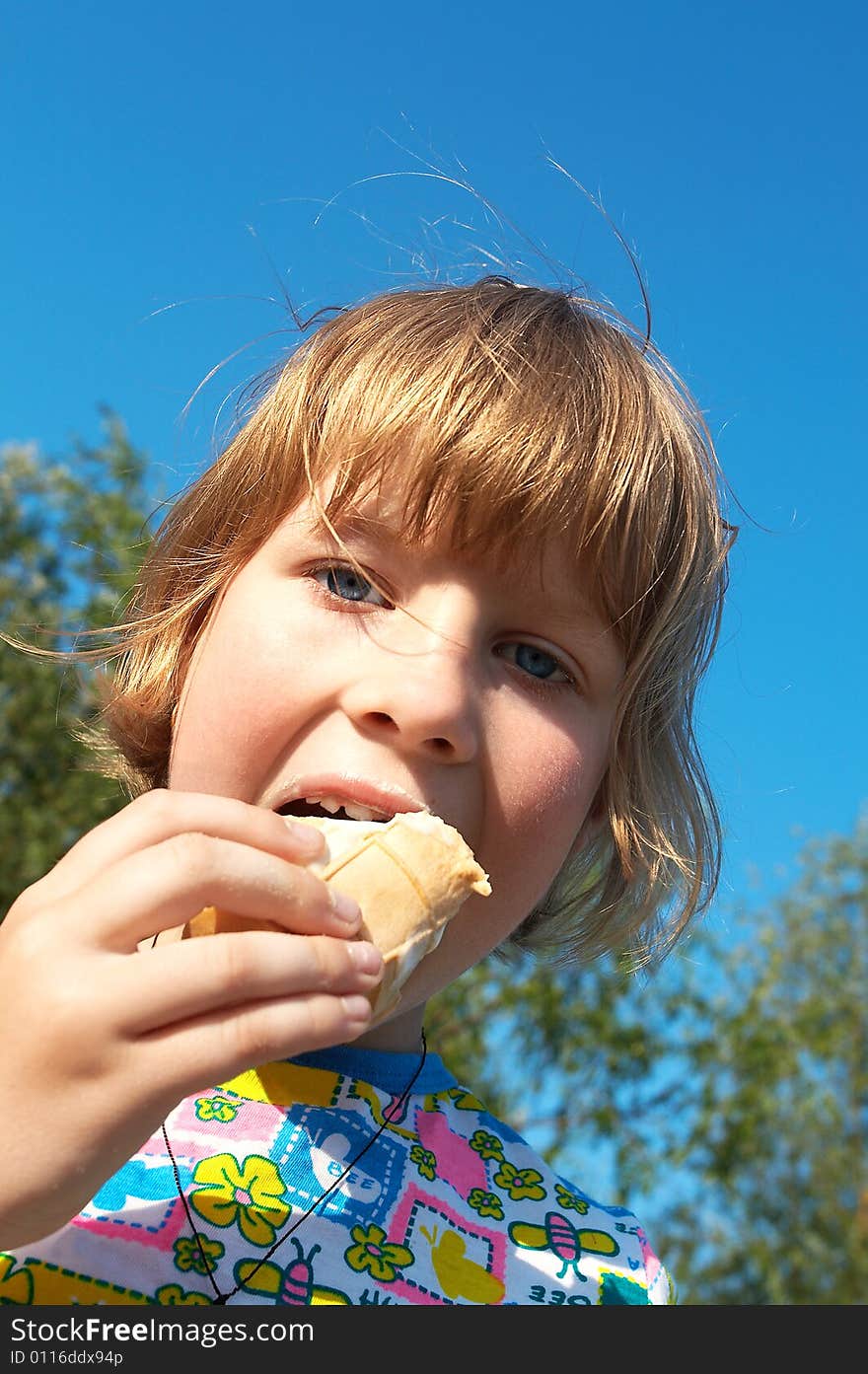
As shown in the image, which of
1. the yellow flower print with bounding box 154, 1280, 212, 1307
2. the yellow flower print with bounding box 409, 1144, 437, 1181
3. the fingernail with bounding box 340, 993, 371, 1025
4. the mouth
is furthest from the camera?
the yellow flower print with bounding box 409, 1144, 437, 1181

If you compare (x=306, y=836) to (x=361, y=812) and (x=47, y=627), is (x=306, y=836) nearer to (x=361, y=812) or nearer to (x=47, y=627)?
(x=361, y=812)

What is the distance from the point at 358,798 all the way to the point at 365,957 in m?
0.45

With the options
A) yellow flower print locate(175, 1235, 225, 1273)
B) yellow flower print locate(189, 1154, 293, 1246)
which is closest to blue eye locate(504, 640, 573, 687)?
yellow flower print locate(189, 1154, 293, 1246)

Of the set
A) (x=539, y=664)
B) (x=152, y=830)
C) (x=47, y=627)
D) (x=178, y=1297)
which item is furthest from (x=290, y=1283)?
(x=47, y=627)

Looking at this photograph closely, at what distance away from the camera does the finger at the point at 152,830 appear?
1.42m

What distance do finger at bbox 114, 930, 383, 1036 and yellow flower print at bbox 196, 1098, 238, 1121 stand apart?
77 cm

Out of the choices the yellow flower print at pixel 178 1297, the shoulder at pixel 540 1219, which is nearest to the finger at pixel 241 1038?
the yellow flower print at pixel 178 1297

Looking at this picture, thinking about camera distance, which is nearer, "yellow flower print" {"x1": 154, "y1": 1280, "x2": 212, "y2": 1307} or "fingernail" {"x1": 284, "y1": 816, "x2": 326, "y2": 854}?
"fingernail" {"x1": 284, "y1": 816, "x2": 326, "y2": 854}

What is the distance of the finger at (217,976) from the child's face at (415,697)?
0.52m

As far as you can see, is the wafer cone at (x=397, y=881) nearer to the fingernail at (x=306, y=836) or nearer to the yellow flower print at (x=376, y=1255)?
the fingernail at (x=306, y=836)

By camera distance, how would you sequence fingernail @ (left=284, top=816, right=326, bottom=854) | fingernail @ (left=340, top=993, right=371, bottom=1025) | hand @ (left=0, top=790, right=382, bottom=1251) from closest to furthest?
hand @ (left=0, top=790, right=382, bottom=1251)
fingernail @ (left=340, top=993, right=371, bottom=1025)
fingernail @ (left=284, top=816, right=326, bottom=854)

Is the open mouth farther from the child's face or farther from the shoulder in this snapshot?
the shoulder

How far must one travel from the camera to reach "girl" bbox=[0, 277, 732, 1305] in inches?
52.9

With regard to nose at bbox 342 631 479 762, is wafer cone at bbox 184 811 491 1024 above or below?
below
